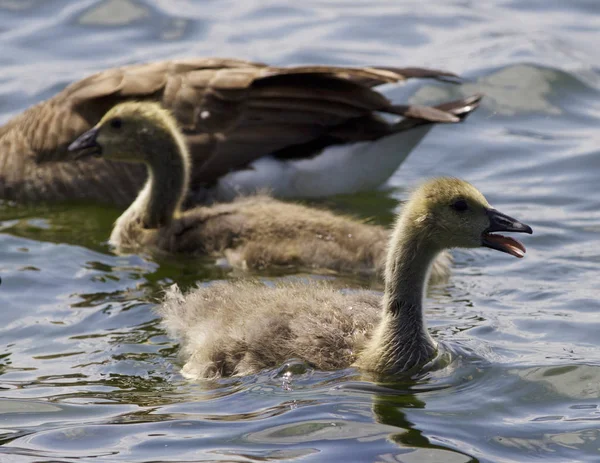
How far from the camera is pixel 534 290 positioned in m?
8.89

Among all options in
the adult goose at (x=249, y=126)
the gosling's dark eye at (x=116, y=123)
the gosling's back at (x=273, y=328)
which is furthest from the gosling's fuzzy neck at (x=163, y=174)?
the gosling's back at (x=273, y=328)

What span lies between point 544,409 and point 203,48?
994 centimetres

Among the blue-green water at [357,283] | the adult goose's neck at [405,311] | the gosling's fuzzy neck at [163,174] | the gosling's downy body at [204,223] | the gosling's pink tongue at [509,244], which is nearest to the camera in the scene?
the blue-green water at [357,283]

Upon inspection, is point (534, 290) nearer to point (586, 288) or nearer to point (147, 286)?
point (586, 288)

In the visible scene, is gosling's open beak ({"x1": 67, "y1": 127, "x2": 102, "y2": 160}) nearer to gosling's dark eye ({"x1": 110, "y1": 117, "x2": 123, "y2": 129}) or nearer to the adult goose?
gosling's dark eye ({"x1": 110, "y1": 117, "x2": 123, "y2": 129})

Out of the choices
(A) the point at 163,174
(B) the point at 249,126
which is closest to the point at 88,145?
(A) the point at 163,174

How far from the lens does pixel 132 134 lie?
10109 millimetres

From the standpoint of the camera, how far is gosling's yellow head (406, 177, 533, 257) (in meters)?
6.98

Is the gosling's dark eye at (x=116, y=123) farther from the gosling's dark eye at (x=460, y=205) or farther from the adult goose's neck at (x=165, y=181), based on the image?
the gosling's dark eye at (x=460, y=205)

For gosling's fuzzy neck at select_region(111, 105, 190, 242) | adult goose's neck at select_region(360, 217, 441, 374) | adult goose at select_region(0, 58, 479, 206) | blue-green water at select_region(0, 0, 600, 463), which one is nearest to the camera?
blue-green water at select_region(0, 0, 600, 463)

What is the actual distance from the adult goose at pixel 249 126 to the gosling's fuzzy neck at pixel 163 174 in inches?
32.2

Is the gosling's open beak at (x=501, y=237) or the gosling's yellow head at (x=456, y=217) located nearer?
the gosling's open beak at (x=501, y=237)

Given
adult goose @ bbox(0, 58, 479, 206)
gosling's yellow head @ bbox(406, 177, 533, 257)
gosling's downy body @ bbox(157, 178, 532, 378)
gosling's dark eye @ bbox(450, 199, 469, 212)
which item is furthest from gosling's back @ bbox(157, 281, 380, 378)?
adult goose @ bbox(0, 58, 479, 206)

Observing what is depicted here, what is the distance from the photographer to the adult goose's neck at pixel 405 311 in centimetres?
695
